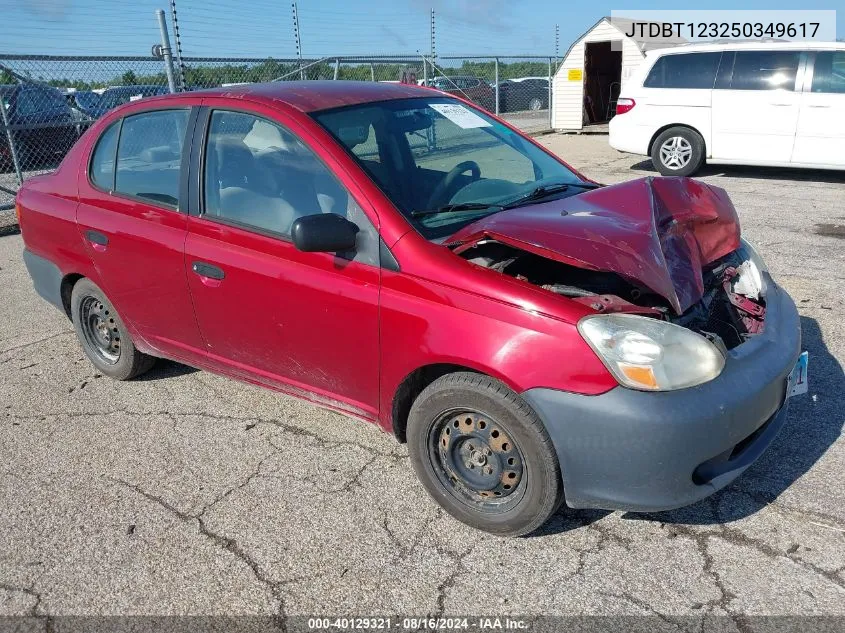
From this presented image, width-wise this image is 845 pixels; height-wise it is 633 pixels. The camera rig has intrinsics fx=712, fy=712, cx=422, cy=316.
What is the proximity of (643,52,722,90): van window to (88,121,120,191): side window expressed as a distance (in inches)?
336

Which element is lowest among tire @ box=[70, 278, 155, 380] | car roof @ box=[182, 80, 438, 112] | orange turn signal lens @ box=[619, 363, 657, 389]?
tire @ box=[70, 278, 155, 380]

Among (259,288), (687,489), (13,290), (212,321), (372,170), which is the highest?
(372,170)

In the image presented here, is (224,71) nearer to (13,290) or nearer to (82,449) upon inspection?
(13,290)

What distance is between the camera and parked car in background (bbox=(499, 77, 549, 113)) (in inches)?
837

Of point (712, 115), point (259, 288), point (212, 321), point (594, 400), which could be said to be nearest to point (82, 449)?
point (212, 321)

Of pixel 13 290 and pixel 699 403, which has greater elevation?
pixel 699 403

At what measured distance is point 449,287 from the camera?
2670mm

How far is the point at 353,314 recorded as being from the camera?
9.62ft

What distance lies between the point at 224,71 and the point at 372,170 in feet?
33.4

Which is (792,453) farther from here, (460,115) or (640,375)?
(460,115)

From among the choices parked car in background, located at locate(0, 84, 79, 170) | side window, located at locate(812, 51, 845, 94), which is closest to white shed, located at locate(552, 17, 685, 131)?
side window, located at locate(812, 51, 845, 94)

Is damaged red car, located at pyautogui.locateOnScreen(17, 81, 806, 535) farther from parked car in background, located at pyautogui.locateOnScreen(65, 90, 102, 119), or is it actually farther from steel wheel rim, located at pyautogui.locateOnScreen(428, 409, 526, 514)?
parked car in background, located at pyautogui.locateOnScreen(65, 90, 102, 119)

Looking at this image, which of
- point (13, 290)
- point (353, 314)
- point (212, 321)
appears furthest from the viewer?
point (13, 290)

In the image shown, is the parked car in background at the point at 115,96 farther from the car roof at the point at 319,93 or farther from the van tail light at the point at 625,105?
the car roof at the point at 319,93
